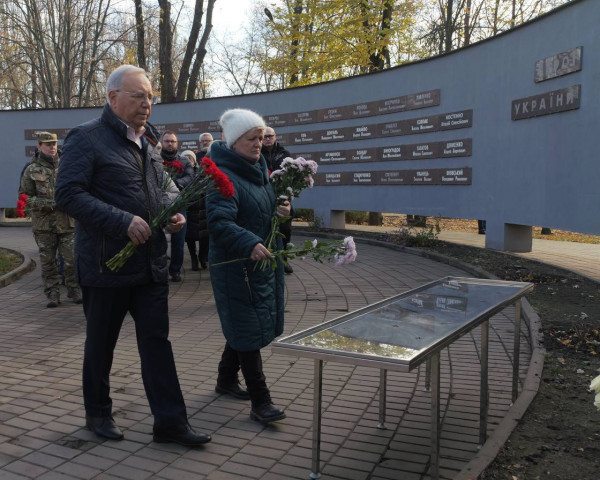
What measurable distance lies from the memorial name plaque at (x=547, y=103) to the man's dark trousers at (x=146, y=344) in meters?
7.30

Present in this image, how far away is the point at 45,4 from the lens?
30.8 metres

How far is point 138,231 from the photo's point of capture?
126 inches

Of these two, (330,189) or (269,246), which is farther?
(330,189)

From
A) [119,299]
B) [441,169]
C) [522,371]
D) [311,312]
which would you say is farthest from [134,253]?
[441,169]

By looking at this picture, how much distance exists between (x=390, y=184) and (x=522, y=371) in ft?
29.6

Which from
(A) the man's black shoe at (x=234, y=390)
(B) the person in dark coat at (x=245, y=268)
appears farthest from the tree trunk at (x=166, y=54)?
(B) the person in dark coat at (x=245, y=268)

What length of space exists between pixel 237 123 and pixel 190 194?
616mm

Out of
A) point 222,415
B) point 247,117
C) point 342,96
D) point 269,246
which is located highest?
point 342,96

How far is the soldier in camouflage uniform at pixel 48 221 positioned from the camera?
7.56m

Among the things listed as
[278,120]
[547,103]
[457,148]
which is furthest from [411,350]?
[278,120]

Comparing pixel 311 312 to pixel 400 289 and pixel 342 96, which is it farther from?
pixel 342 96

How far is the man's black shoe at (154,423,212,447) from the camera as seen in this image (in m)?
3.55

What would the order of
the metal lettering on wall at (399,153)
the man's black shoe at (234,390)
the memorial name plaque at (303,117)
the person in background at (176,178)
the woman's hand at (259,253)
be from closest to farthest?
1. the woman's hand at (259,253)
2. the man's black shoe at (234,390)
3. the person in background at (176,178)
4. the metal lettering on wall at (399,153)
5. the memorial name plaque at (303,117)

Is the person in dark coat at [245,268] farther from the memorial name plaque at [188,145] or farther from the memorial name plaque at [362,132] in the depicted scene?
the memorial name plaque at [188,145]
